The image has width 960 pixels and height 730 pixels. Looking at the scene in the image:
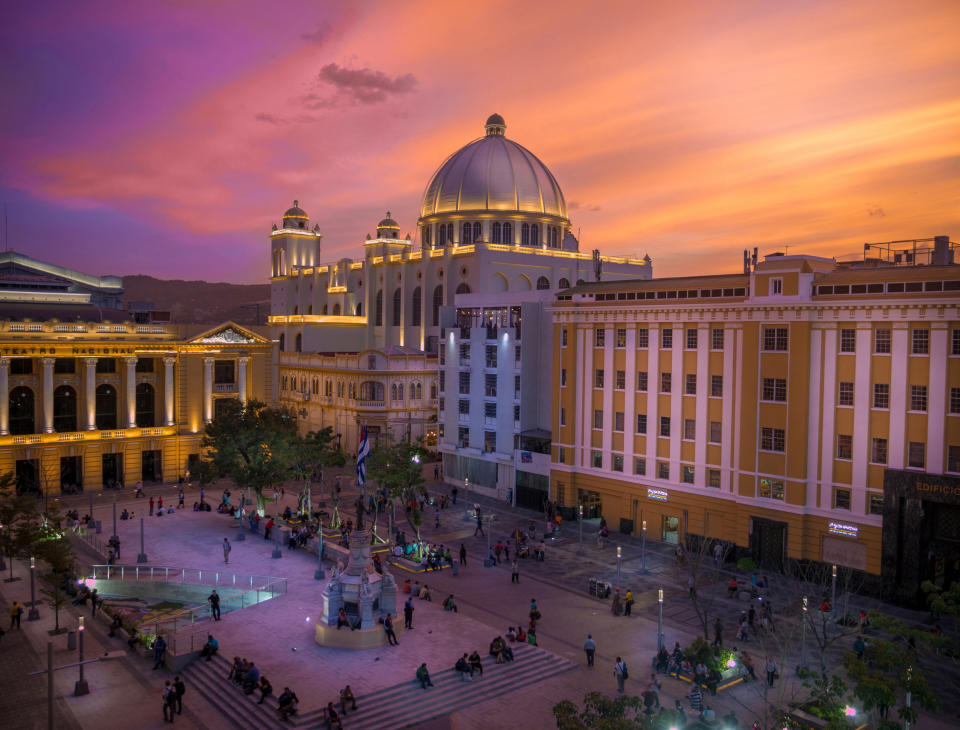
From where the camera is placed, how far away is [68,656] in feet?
106

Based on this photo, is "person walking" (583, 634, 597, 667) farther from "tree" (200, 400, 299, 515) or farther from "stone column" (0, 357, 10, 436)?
"stone column" (0, 357, 10, 436)

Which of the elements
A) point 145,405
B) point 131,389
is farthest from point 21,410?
point 145,405

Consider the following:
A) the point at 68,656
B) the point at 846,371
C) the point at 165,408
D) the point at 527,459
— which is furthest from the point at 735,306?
the point at 165,408

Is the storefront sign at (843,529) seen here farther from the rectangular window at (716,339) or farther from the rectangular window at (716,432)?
the rectangular window at (716,339)

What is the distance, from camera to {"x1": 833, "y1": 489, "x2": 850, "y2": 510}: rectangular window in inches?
1588

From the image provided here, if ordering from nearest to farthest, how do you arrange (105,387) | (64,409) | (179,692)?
1. (179,692)
2. (64,409)
3. (105,387)

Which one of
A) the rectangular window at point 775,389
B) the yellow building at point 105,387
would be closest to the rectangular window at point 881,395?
the rectangular window at point 775,389

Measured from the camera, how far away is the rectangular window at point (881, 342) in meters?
39.4

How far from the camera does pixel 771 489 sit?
42.9 meters

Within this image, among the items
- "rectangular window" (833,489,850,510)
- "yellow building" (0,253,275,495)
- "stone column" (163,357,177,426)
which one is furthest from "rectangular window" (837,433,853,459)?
"stone column" (163,357,177,426)

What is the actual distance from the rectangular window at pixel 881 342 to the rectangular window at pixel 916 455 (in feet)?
15.4

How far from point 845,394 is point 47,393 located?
5844cm

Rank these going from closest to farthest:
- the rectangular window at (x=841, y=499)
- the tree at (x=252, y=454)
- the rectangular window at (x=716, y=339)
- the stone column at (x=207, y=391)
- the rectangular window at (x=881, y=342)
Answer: the rectangular window at (x=881, y=342) < the rectangular window at (x=841, y=499) < the rectangular window at (x=716, y=339) < the tree at (x=252, y=454) < the stone column at (x=207, y=391)

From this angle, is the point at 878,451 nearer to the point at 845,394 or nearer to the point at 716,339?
the point at 845,394
